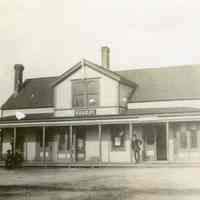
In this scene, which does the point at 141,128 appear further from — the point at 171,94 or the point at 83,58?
the point at 83,58

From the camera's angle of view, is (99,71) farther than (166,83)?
No

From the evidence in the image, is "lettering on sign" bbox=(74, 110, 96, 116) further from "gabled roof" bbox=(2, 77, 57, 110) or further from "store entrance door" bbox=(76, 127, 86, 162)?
"gabled roof" bbox=(2, 77, 57, 110)

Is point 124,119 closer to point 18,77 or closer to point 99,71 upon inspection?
point 99,71

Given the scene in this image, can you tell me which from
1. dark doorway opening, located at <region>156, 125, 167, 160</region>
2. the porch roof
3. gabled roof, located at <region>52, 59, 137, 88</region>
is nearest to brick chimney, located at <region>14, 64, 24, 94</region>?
the porch roof

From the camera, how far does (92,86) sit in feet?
77.8

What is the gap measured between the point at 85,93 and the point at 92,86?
0.51 metres

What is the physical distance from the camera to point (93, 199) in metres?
9.66

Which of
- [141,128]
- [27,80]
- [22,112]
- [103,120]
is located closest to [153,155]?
[141,128]

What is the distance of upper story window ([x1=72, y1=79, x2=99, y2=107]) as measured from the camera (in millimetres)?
23578

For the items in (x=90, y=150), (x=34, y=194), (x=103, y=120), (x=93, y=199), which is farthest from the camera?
(x=90, y=150)

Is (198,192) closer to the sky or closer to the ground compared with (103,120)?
closer to the ground

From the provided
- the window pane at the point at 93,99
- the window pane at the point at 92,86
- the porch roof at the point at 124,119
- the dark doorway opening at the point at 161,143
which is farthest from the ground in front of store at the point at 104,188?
the window pane at the point at 92,86

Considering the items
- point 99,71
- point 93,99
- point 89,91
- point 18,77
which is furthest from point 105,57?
point 18,77

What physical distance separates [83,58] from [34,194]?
1396 cm
